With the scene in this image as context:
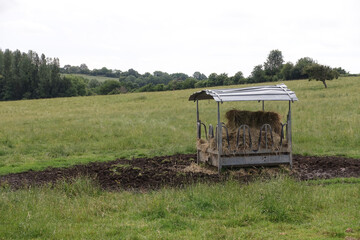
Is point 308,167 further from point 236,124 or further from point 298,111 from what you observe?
point 298,111

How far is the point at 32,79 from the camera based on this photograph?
99.4 meters

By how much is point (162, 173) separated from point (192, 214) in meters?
5.07

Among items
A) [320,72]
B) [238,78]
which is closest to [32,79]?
[238,78]

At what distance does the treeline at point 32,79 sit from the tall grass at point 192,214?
91.8 metres

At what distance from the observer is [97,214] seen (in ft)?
24.6

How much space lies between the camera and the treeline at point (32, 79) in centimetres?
9650

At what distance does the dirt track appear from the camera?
1119cm

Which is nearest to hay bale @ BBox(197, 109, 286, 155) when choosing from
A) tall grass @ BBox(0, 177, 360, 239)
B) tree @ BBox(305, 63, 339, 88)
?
tall grass @ BBox(0, 177, 360, 239)

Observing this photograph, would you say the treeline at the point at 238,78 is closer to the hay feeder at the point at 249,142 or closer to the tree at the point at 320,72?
the tree at the point at 320,72

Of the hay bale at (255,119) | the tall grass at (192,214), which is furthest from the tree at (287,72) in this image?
the tall grass at (192,214)

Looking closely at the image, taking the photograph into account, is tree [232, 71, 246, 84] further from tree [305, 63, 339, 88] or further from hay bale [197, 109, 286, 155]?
hay bale [197, 109, 286, 155]

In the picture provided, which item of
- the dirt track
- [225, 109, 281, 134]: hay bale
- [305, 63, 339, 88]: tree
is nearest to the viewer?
the dirt track

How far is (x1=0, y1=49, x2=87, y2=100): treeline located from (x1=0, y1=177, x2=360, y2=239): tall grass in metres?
91.8

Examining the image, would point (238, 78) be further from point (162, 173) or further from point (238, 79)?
point (162, 173)
